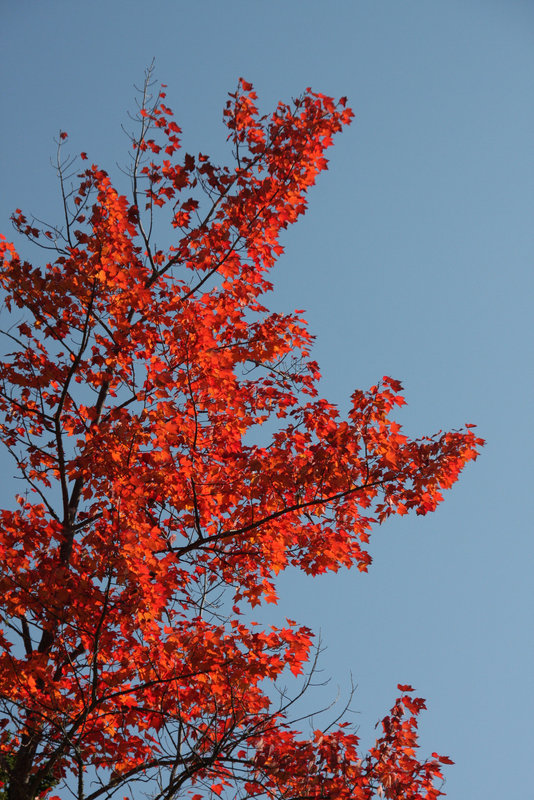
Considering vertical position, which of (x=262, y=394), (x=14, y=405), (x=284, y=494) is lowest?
(x=284, y=494)

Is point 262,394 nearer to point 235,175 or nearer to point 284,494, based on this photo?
point 284,494

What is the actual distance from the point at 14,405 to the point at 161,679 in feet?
13.3

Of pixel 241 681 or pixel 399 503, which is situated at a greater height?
pixel 399 503

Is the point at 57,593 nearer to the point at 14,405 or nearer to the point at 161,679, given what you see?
the point at 161,679

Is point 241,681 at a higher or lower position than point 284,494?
lower

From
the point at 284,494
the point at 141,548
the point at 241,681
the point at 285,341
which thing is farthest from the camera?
the point at 285,341

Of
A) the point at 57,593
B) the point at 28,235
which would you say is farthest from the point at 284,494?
the point at 28,235

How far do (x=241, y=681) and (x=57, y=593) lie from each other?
1893mm

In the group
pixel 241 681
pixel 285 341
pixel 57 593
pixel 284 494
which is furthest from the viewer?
pixel 285 341

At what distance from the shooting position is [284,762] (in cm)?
575

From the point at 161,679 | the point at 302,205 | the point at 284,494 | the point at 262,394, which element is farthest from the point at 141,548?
the point at 302,205

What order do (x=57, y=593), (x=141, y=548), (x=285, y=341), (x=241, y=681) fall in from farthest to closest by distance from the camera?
(x=285, y=341) → (x=57, y=593) → (x=241, y=681) → (x=141, y=548)

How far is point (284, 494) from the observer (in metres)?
6.85

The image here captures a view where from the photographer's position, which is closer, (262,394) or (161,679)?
(161,679)
